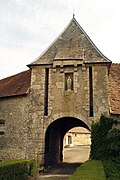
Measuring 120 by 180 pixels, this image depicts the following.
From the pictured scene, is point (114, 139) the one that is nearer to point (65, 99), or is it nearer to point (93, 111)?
point (93, 111)

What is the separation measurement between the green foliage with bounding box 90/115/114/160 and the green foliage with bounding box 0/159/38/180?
10.4 feet

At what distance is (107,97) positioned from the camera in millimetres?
12258

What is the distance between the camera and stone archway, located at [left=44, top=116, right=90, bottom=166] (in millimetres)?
13884

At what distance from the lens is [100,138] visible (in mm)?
11555

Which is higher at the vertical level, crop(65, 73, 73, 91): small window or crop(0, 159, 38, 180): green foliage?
crop(65, 73, 73, 91): small window

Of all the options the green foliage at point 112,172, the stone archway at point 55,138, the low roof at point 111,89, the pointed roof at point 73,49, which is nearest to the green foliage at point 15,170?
the stone archway at point 55,138

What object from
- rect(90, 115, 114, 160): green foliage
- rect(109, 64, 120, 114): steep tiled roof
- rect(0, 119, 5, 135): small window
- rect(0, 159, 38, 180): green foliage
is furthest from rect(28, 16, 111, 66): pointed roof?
rect(0, 159, 38, 180): green foliage

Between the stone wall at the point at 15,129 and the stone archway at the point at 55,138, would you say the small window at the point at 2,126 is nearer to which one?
the stone wall at the point at 15,129

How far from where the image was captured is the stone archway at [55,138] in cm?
1388

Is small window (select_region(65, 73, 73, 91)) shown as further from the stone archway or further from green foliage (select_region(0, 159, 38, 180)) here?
green foliage (select_region(0, 159, 38, 180))

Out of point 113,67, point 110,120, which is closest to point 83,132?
point 113,67

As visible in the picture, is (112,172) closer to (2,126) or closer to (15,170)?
(15,170)

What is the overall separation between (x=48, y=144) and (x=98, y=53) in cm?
603

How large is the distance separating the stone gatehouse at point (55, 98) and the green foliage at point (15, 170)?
189 cm
